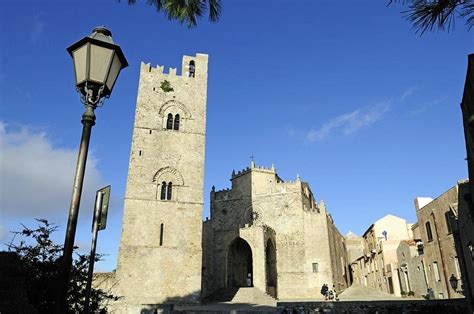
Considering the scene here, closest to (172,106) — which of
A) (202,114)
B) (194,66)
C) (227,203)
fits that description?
(202,114)

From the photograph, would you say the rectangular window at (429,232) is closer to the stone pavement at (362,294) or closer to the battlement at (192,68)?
the stone pavement at (362,294)

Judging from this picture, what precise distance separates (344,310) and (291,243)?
16.2 m

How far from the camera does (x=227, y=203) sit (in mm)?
40469

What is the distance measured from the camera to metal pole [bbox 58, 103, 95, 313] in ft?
9.82

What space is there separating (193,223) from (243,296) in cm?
821

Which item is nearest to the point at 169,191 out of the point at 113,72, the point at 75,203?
the point at 113,72

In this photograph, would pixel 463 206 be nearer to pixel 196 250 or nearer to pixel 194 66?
pixel 196 250

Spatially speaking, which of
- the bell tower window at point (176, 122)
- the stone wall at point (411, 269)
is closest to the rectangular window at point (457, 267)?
the stone wall at point (411, 269)

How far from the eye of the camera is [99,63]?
349 centimetres

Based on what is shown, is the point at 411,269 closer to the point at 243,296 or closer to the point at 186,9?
the point at 243,296

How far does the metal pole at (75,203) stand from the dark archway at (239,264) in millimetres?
32713

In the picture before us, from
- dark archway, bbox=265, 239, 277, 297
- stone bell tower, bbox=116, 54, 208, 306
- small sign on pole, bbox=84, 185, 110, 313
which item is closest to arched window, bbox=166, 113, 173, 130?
stone bell tower, bbox=116, 54, 208, 306

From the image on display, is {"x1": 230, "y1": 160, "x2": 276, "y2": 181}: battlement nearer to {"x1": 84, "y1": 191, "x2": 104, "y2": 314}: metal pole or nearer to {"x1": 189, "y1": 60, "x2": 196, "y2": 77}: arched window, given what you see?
{"x1": 189, "y1": 60, "x2": 196, "y2": 77}: arched window

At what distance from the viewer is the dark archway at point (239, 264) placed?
34969 mm
